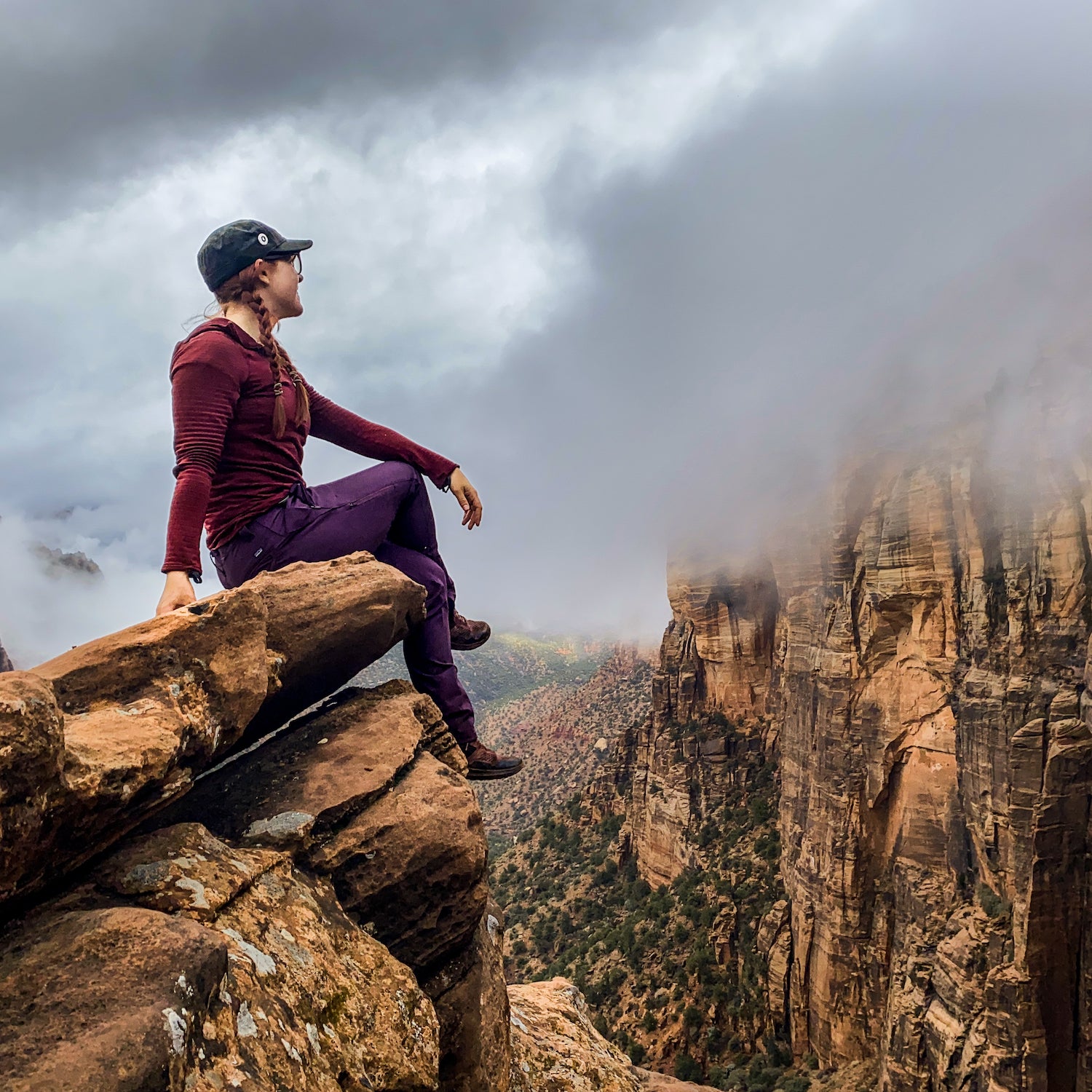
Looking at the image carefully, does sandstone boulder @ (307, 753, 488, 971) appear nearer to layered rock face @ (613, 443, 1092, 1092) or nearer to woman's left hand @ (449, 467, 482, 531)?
woman's left hand @ (449, 467, 482, 531)

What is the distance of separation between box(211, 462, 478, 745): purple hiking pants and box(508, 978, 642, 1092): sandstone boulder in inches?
115

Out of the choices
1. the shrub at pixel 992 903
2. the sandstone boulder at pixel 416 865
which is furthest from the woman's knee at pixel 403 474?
the shrub at pixel 992 903

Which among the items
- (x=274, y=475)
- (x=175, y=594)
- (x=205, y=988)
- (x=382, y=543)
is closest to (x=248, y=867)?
(x=205, y=988)

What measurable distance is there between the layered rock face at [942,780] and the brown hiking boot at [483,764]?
2101cm

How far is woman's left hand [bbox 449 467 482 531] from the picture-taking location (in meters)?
6.16

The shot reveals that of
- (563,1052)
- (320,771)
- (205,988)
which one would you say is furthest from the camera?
(563,1052)

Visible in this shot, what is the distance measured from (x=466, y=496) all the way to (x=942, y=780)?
2769 cm

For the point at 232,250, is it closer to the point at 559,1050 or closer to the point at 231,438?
the point at 231,438

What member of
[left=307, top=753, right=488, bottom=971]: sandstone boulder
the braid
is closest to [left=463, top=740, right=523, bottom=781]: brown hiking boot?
[left=307, top=753, right=488, bottom=971]: sandstone boulder

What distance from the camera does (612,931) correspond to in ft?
143

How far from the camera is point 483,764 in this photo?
244 inches

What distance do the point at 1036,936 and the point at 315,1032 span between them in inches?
977

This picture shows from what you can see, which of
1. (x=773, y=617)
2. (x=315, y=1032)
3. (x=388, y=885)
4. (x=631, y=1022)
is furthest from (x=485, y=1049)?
(x=773, y=617)

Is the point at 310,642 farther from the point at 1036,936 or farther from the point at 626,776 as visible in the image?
the point at 626,776
